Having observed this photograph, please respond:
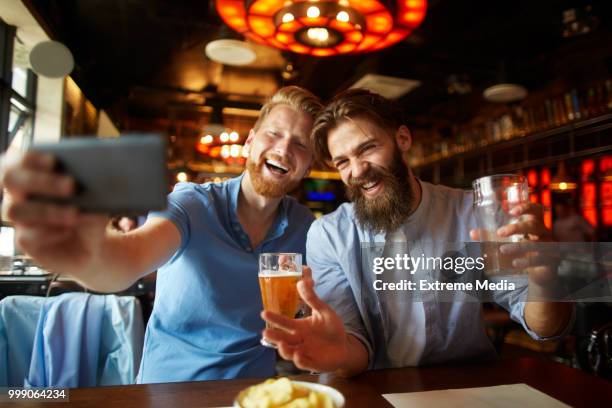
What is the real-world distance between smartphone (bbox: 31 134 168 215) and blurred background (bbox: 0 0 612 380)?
15 cm

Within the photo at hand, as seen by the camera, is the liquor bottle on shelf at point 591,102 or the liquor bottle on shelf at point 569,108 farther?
the liquor bottle on shelf at point 569,108

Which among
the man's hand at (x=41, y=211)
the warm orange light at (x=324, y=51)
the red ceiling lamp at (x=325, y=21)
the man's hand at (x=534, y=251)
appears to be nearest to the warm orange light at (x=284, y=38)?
the red ceiling lamp at (x=325, y=21)

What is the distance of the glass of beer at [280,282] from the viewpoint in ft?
3.15

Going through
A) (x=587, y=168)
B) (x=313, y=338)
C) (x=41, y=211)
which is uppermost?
(x=587, y=168)

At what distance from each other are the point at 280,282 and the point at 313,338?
0.47ft

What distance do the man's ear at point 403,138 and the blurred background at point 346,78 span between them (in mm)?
211

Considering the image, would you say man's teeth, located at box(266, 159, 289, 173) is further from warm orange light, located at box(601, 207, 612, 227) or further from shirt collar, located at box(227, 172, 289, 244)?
warm orange light, located at box(601, 207, 612, 227)

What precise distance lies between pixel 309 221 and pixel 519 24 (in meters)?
3.34

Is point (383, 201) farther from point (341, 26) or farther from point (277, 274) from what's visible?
point (341, 26)

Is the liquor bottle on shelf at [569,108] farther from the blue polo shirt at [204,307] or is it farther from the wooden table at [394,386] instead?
the blue polo shirt at [204,307]

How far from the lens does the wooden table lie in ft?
2.84

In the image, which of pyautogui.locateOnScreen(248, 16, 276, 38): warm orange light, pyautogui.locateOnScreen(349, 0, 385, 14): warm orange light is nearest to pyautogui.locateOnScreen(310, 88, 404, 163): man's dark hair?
pyautogui.locateOnScreen(349, 0, 385, 14): warm orange light

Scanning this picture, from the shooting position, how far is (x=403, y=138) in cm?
135

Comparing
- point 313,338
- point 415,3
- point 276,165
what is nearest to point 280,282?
point 313,338
